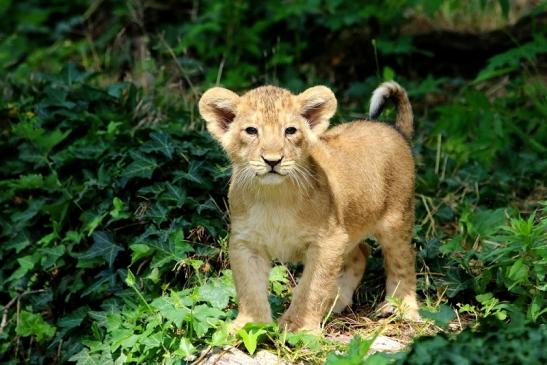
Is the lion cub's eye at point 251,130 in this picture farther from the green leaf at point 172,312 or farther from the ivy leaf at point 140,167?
the ivy leaf at point 140,167

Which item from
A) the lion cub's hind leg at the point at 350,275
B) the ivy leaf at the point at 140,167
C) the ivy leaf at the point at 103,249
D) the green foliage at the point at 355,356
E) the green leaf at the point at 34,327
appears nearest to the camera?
the green foliage at the point at 355,356

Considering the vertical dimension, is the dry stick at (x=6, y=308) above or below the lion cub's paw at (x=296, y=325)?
below

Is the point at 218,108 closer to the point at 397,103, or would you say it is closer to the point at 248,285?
the point at 248,285

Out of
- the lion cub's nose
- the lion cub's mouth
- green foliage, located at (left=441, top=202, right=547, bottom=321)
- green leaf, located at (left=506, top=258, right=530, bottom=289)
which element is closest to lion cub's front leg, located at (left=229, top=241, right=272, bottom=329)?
the lion cub's mouth

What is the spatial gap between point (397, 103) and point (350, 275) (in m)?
1.50

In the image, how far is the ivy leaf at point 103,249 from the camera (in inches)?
306

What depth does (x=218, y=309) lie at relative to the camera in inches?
263

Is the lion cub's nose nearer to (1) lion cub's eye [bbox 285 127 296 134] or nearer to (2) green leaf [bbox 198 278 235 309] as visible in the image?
(1) lion cub's eye [bbox 285 127 296 134]

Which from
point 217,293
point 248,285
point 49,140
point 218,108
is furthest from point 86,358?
point 49,140

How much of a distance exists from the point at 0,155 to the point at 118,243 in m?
2.01

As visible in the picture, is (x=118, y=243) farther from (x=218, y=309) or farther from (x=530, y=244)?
(x=530, y=244)

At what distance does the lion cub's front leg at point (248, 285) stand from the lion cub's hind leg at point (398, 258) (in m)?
1.20

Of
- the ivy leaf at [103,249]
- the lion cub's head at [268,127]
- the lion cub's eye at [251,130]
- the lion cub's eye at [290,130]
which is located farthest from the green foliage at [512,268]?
the ivy leaf at [103,249]

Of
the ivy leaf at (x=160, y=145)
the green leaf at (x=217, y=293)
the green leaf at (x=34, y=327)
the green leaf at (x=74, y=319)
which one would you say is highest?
the ivy leaf at (x=160, y=145)
